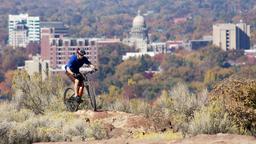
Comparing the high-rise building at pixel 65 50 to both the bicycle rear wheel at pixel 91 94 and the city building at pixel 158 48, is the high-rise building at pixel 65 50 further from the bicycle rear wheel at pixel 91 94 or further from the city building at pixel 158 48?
the bicycle rear wheel at pixel 91 94

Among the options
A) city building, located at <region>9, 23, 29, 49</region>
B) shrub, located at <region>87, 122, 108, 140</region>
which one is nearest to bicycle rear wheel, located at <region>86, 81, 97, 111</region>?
shrub, located at <region>87, 122, 108, 140</region>

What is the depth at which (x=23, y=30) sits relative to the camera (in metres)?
176

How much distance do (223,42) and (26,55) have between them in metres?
29.2

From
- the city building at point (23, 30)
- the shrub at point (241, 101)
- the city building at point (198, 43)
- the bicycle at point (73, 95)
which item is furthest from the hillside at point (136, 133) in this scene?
the city building at point (23, 30)

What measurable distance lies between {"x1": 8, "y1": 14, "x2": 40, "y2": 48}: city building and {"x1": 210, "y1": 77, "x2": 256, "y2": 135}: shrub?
15221cm

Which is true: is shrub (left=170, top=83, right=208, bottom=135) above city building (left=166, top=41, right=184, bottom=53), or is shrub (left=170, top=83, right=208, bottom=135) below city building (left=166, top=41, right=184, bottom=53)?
above

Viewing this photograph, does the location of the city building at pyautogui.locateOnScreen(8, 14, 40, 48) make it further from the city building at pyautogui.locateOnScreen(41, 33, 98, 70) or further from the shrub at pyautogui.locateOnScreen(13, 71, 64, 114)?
the shrub at pyautogui.locateOnScreen(13, 71, 64, 114)

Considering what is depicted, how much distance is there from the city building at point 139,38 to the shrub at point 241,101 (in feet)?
454

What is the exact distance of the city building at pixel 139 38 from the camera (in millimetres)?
155375

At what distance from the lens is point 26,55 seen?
136m

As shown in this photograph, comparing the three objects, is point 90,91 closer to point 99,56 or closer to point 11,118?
point 11,118

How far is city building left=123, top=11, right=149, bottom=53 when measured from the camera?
6117 inches

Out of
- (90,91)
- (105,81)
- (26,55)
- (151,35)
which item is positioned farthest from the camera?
(151,35)

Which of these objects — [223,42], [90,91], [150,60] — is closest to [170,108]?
[90,91]
